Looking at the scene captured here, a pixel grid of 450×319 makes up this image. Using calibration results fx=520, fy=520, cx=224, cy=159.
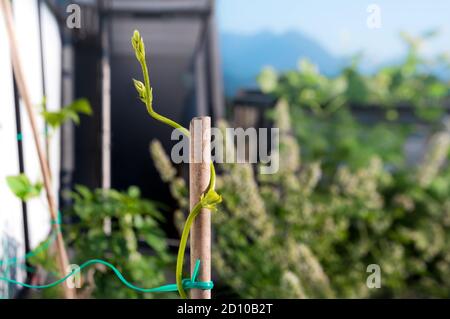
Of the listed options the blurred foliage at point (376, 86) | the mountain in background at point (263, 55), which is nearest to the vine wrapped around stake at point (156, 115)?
the mountain in background at point (263, 55)

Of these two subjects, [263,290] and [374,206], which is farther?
[374,206]

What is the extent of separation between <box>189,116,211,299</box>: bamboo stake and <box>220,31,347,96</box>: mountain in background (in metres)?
1.37

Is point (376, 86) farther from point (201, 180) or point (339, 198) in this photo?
point (201, 180)

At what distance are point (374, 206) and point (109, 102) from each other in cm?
101

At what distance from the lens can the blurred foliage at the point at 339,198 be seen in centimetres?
155

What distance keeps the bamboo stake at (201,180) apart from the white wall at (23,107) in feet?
1.48

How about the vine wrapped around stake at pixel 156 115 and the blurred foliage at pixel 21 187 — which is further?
the blurred foliage at pixel 21 187

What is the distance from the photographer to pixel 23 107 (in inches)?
46.1
